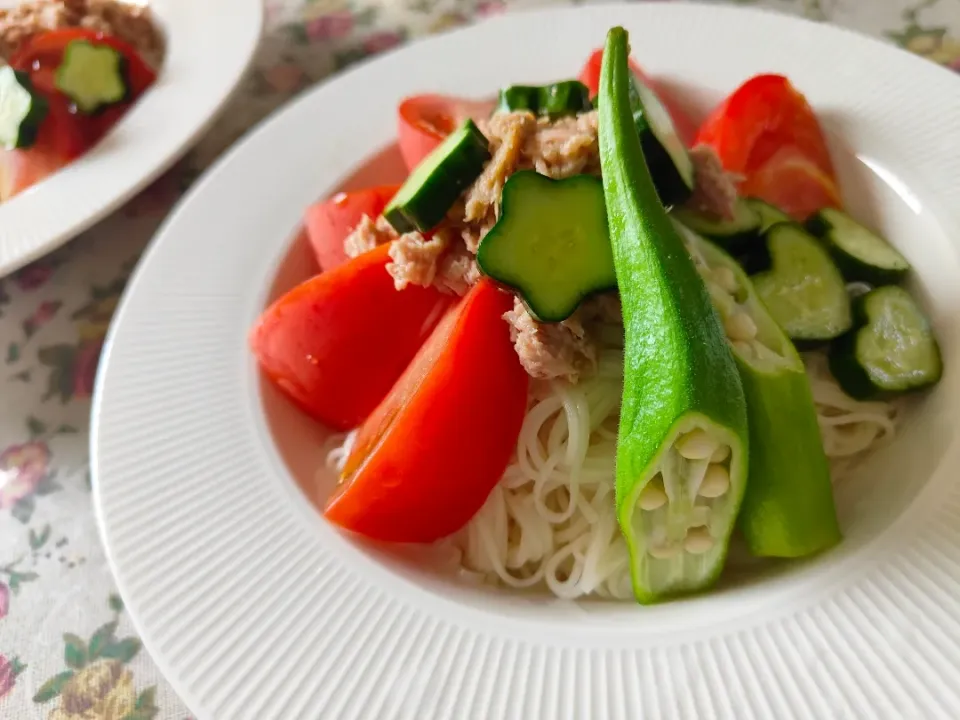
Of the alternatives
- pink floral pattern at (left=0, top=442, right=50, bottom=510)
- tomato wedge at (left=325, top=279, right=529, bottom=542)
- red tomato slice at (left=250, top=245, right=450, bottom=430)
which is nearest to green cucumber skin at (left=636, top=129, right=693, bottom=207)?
tomato wedge at (left=325, top=279, right=529, bottom=542)

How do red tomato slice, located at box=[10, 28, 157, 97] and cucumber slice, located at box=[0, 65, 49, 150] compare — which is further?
red tomato slice, located at box=[10, 28, 157, 97]

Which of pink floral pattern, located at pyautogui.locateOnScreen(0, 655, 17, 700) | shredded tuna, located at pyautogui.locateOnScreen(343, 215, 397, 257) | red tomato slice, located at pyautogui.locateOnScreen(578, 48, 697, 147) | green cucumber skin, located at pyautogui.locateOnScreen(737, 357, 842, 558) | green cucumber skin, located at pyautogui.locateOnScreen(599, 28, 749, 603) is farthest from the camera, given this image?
red tomato slice, located at pyautogui.locateOnScreen(578, 48, 697, 147)

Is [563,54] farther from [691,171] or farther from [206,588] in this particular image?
[206,588]

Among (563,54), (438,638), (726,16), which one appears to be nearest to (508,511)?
(438,638)

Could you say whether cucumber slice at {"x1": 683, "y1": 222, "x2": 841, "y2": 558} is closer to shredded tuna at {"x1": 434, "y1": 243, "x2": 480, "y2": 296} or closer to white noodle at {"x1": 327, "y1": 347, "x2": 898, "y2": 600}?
white noodle at {"x1": 327, "y1": 347, "x2": 898, "y2": 600}

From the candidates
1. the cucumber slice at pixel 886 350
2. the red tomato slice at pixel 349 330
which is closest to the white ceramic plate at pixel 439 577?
the cucumber slice at pixel 886 350

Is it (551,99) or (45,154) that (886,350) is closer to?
(551,99)

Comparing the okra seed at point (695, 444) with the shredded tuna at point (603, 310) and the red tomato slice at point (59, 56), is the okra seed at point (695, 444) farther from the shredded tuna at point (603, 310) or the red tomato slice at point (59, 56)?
the red tomato slice at point (59, 56)
